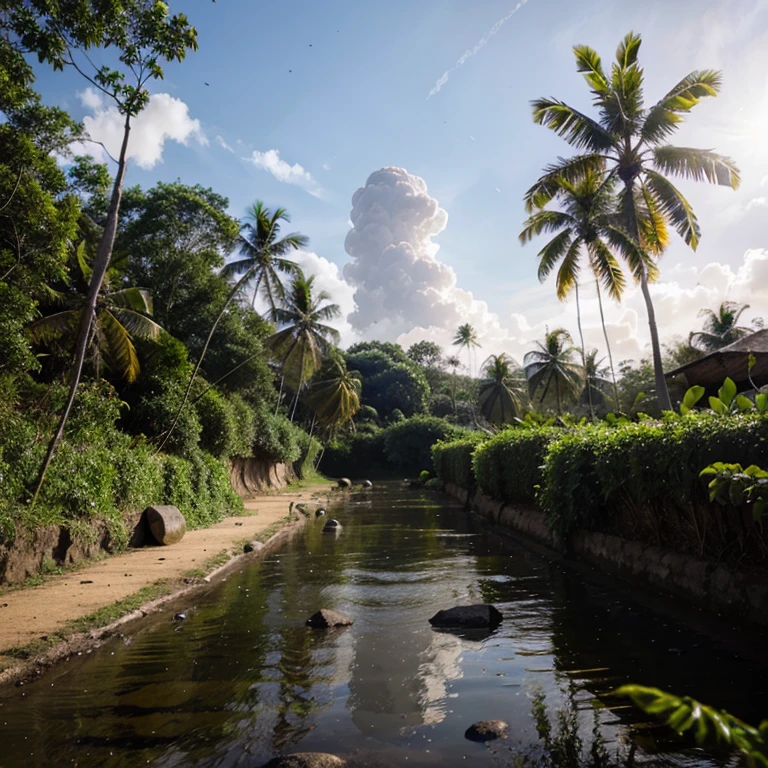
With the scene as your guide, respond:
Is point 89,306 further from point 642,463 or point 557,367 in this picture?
point 557,367

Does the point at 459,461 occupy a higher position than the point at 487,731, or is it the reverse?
the point at 459,461

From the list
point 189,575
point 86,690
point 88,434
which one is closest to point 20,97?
point 88,434

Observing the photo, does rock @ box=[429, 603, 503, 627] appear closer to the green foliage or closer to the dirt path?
the dirt path

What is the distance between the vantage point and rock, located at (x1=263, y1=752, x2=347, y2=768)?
3.32 metres

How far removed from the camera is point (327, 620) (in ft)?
21.1

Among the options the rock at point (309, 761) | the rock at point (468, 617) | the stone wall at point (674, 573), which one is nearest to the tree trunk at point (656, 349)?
A: the stone wall at point (674, 573)

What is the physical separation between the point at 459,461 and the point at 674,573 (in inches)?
709

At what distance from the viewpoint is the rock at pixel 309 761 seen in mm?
3320

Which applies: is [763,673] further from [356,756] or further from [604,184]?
[604,184]

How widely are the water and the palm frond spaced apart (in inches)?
590

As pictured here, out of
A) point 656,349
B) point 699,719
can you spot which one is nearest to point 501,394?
point 656,349

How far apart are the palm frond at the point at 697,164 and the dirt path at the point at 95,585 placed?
53.9ft

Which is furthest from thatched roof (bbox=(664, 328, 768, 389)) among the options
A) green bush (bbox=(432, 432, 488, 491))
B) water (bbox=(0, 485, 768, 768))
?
water (bbox=(0, 485, 768, 768))

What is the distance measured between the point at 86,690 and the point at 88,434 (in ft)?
26.9
